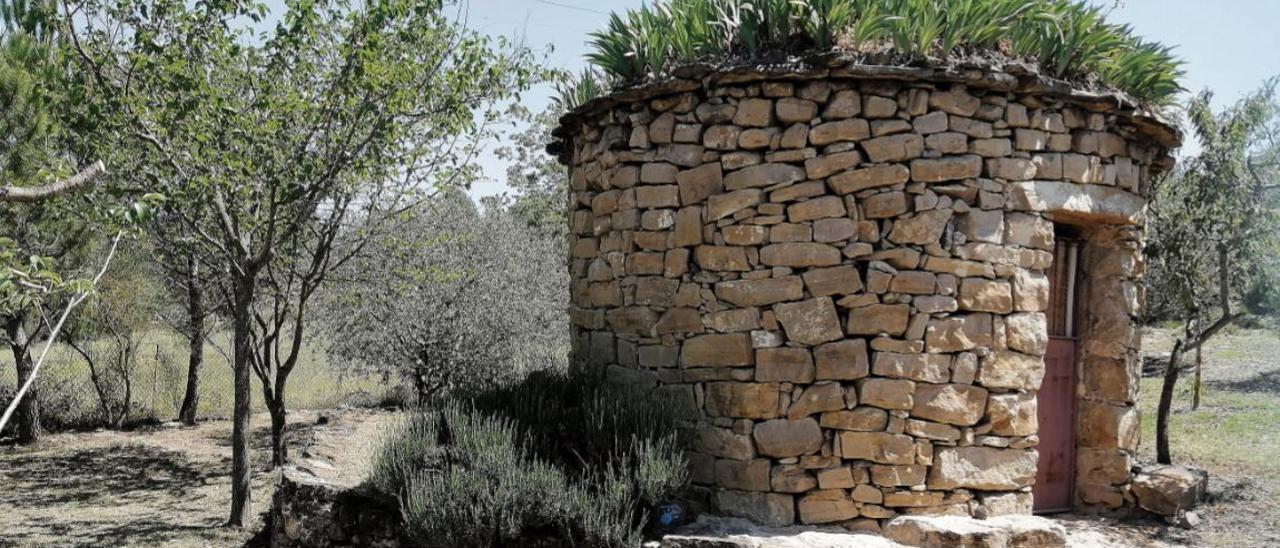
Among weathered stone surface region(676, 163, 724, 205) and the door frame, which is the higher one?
weathered stone surface region(676, 163, 724, 205)

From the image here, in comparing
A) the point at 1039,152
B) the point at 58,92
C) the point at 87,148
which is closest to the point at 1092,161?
the point at 1039,152

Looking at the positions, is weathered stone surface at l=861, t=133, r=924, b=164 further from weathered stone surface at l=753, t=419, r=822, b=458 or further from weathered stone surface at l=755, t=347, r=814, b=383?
weathered stone surface at l=753, t=419, r=822, b=458

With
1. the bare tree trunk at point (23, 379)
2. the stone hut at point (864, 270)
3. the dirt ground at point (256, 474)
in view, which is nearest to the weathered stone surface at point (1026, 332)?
the stone hut at point (864, 270)

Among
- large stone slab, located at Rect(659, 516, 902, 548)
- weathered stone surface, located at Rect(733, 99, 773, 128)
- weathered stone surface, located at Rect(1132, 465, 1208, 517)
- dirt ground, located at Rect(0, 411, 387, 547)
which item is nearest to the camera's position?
large stone slab, located at Rect(659, 516, 902, 548)

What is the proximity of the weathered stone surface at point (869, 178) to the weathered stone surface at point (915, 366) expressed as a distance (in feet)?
3.42

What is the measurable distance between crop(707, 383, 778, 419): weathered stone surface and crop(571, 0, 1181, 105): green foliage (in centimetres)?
217

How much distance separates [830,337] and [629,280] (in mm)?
1530

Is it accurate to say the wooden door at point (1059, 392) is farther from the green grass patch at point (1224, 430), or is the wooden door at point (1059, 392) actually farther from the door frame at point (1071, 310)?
the green grass patch at point (1224, 430)

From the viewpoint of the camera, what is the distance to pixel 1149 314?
12023 mm

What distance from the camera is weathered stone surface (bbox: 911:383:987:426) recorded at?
17.3 feet

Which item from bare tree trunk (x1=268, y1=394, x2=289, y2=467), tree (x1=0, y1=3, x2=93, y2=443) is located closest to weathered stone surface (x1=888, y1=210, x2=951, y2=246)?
tree (x1=0, y1=3, x2=93, y2=443)

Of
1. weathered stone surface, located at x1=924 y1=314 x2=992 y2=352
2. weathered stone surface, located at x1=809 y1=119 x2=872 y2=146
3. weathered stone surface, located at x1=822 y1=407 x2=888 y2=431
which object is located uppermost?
weathered stone surface, located at x1=809 y1=119 x2=872 y2=146

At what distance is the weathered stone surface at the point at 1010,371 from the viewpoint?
17.6 feet

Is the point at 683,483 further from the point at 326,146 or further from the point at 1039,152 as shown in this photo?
the point at 326,146
